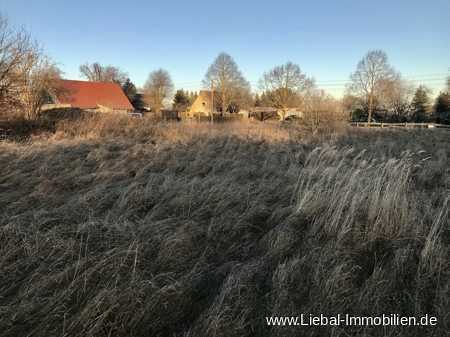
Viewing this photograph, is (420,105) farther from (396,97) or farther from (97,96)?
(97,96)

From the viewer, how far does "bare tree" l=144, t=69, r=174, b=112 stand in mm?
52906

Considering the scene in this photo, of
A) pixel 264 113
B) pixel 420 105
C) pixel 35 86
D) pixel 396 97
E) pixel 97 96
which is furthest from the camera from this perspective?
pixel 264 113

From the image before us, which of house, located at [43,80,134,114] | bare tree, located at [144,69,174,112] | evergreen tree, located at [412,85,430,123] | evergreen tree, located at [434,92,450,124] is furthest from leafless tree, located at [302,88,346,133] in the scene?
bare tree, located at [144,69,174,112]

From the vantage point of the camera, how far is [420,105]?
44.0m

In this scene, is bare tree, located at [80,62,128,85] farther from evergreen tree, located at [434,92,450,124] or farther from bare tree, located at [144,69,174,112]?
evergreen tree, located at [434,92,450,124]

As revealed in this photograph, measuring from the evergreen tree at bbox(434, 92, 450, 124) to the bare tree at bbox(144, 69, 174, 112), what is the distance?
4664 centimetres

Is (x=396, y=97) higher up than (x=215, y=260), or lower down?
higher up

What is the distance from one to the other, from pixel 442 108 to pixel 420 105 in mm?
2965

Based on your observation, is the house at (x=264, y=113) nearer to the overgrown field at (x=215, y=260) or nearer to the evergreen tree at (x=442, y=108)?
the evergreen tree at (x=442, y=108)

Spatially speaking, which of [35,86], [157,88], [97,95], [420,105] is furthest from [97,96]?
[420,105]

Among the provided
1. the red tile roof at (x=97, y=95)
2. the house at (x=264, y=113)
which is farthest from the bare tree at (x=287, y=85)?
the red tile roof at (x=97, y=95)

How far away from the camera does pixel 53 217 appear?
3260 mm

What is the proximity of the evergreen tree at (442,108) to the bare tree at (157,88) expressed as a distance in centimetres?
4664

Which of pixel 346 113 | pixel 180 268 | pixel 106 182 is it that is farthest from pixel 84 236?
pixel 346 113
